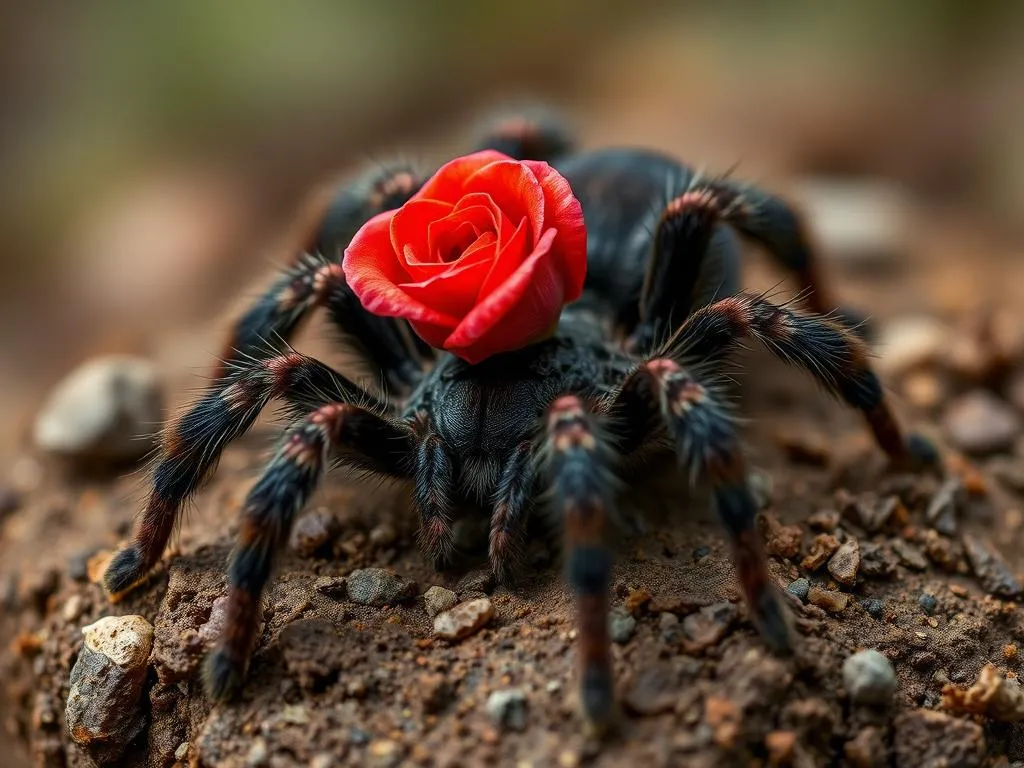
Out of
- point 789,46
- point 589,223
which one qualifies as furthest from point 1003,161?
point 589,223

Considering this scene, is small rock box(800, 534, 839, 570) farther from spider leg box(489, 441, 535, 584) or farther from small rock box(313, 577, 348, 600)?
small rock box(313, 577, 348, 600)

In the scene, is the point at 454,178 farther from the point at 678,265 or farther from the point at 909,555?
the point at 909,555

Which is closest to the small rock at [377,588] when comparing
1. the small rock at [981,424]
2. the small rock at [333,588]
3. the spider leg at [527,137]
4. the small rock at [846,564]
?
the small rock at [333,588]

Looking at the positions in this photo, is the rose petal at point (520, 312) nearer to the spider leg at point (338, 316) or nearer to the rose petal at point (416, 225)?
the rose petal at point (416, 225)

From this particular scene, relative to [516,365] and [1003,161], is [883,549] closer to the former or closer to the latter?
[516,365]

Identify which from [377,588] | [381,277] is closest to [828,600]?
[377,588]

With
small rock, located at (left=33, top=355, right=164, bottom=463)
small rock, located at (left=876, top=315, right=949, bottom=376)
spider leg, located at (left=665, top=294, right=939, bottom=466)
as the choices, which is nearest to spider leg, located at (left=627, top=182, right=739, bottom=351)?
spider leg, located at (left=665, top=294, right=939, bottom=466)
